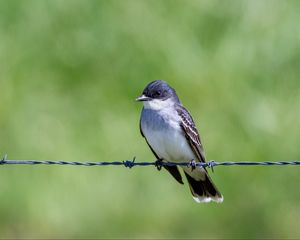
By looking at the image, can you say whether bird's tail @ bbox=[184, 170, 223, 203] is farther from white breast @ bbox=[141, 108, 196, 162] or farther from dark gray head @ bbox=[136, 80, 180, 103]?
dark gray head @ bbox=[136, 80, 180, 103]

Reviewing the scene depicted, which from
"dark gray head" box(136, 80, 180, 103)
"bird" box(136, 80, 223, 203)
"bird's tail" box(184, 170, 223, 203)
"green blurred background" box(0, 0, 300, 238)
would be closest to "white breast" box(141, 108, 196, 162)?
"bird" box(136, 80, 223, 203)

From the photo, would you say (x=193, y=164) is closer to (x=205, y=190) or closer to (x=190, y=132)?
(x=190, y=132)

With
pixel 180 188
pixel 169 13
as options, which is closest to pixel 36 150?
pixel 180 188

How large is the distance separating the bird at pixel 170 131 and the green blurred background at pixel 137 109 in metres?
3.30

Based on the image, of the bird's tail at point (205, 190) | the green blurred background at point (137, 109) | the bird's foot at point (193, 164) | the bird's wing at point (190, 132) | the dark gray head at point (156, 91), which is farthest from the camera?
the green blurred background at point (137, 109)

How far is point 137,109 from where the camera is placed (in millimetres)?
14031

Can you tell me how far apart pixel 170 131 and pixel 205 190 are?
812 mm

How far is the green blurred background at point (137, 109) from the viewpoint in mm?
13430

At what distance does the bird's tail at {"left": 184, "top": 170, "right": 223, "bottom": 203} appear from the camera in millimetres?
10281

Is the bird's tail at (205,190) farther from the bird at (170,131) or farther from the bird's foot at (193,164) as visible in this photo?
the bird's foot at (193,164)

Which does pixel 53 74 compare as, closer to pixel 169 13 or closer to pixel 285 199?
pixel 169 13

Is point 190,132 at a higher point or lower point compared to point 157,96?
lower

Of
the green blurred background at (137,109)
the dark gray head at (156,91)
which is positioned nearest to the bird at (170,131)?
the dark gray head at (156,91)

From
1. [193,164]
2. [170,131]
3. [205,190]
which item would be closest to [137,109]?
[205,190]
